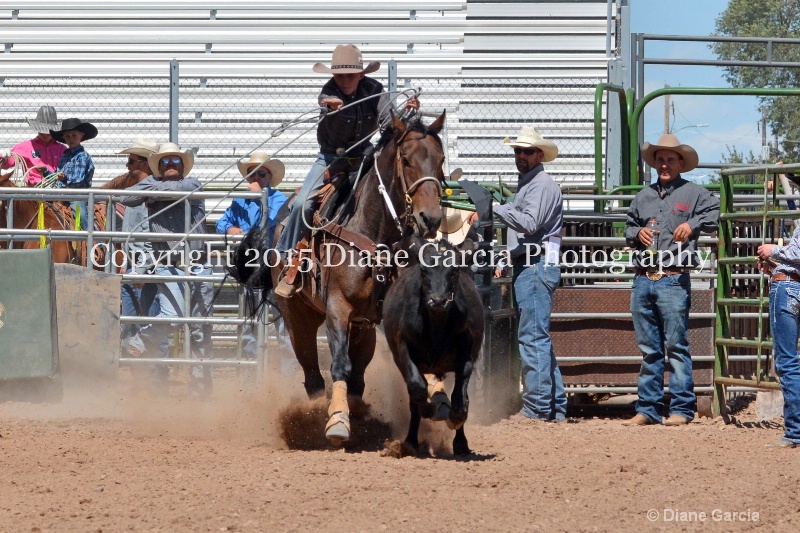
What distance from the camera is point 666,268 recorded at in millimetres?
8211

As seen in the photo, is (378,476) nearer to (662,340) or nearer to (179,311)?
(662,340)

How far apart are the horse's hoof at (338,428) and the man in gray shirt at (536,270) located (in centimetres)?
232

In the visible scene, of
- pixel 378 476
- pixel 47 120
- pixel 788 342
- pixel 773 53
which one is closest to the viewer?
pixel 378 476

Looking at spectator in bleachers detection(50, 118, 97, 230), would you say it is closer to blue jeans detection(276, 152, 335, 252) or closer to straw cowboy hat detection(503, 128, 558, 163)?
blue jeans detection(276, 152, 335, 252)

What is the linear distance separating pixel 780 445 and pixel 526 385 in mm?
2131

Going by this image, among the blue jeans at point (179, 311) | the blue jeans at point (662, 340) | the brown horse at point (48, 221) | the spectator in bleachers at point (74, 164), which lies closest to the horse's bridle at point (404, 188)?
the blue jeans at point (662, 340)

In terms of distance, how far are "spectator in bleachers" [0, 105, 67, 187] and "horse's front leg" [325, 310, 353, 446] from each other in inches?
207

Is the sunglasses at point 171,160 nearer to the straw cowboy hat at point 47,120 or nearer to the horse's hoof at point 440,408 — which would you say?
the straw cowboy hat at point 47,120

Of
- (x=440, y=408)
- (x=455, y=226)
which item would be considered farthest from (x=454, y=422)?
(x=455, y=226)

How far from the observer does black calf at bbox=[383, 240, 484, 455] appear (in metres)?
6.36

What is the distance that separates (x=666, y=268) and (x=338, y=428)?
3.09m

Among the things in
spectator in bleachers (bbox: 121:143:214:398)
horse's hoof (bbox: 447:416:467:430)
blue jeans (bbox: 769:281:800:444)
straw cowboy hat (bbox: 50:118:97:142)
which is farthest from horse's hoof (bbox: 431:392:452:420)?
straw cowboy hat (bbox: 50:118:97:142)

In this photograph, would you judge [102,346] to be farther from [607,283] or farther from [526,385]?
[607,283]

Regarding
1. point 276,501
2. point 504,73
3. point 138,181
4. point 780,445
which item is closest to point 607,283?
point 780,445
